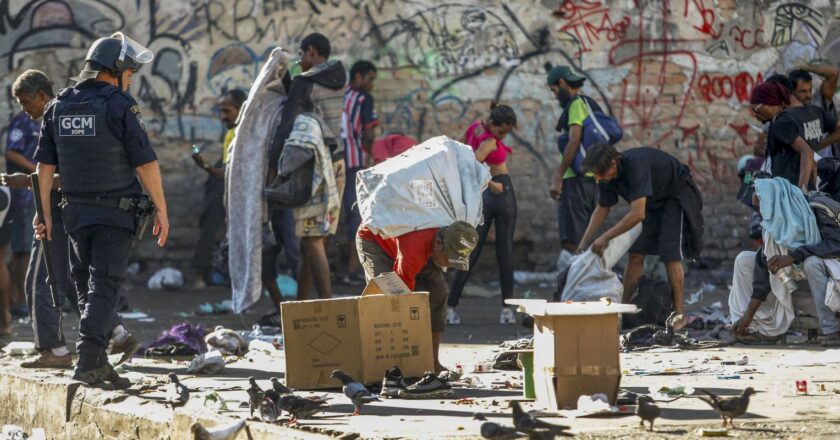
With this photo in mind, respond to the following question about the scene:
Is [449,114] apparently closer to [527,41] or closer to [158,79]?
[527,41]

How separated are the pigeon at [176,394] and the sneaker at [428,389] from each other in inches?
41.1

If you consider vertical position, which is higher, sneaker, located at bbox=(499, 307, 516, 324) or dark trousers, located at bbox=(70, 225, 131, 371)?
dark trousers, located at bbox=(70, 225, 131, 371)

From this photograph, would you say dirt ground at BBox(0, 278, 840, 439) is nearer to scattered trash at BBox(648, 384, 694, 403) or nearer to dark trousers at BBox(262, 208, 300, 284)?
scattered trash at BBox(648, 384, 694, 403)

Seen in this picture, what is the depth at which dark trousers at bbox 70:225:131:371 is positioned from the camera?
724cm

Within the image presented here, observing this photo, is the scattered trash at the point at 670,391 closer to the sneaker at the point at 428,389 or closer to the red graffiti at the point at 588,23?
the sneaker at the point at 428,389

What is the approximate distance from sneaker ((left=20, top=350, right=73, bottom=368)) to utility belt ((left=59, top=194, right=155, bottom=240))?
4.61ft

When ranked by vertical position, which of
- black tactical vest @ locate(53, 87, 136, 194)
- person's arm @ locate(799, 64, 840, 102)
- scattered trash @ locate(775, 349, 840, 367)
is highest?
person's arm @ locate(799, 64, 840, 102)

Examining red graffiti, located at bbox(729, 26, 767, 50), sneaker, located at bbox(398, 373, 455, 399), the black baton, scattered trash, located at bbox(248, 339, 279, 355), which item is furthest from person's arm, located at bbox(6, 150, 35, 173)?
red graffiti, located at bbox(729, 26, 767, 50)

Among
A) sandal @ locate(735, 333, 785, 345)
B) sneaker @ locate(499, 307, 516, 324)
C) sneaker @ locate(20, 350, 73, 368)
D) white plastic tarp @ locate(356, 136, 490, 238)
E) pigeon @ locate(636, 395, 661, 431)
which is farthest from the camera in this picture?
sneaker @ locate(499, 307, 516, 324)

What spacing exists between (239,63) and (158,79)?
32.0 inches

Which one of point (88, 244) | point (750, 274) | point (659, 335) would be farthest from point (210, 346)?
point (750, 274)

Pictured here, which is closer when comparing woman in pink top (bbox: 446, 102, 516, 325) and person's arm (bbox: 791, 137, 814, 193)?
person's arm (bbox: 791, 137, 814, 193)

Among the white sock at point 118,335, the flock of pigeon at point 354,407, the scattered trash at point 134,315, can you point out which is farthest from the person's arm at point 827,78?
the white sock at point 118,335

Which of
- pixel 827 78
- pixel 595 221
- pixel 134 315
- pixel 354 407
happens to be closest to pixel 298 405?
pixel 354 407
